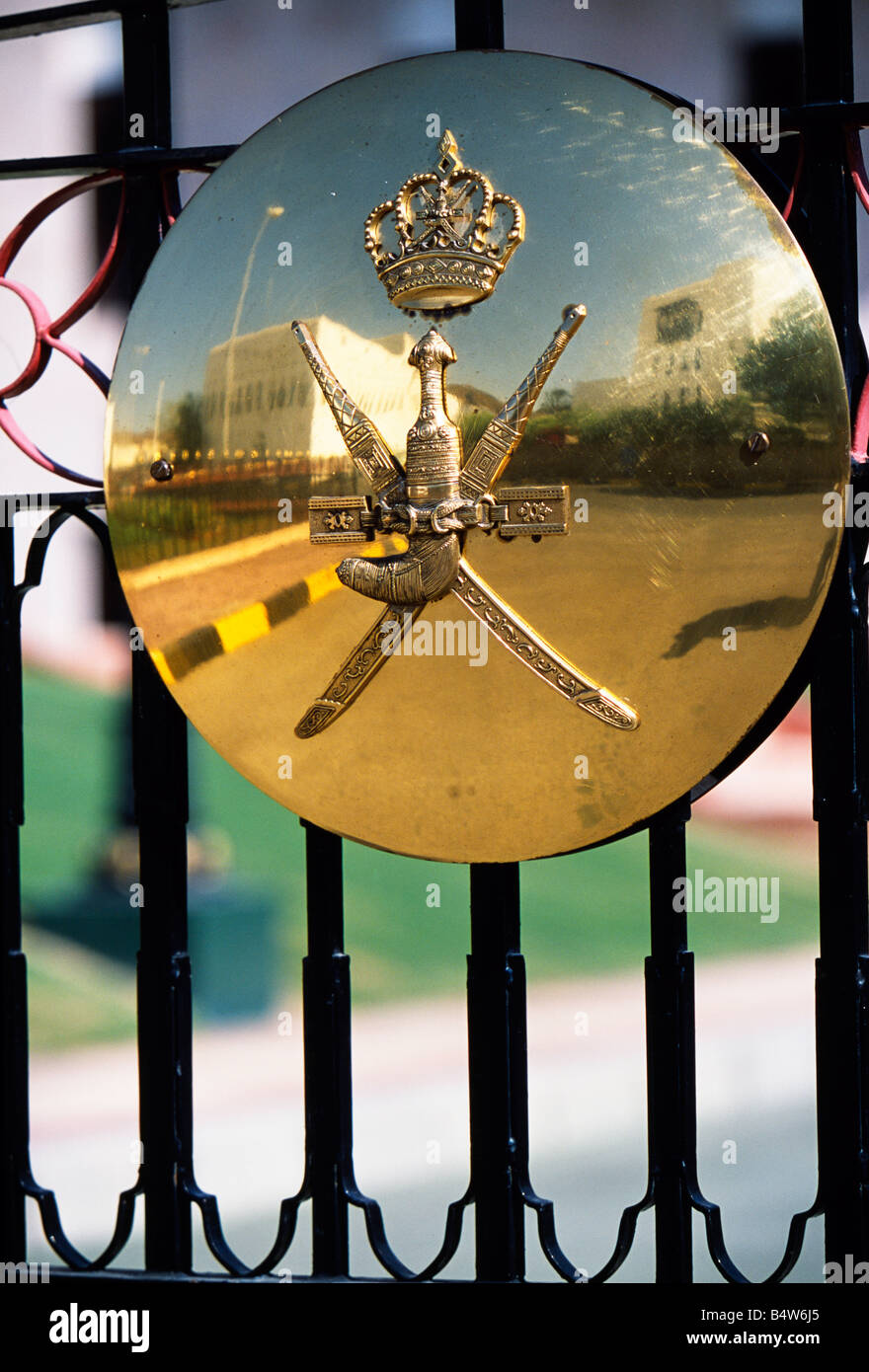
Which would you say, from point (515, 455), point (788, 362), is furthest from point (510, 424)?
point (788, 362)

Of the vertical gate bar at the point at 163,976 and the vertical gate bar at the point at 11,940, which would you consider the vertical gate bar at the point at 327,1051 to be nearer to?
the vertical gate bar at the point at 163,976

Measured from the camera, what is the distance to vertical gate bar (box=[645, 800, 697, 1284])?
1417 millimetres

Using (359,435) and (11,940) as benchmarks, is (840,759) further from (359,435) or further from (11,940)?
(11,940)

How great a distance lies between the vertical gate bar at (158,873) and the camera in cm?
154

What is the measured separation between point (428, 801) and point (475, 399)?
37cm

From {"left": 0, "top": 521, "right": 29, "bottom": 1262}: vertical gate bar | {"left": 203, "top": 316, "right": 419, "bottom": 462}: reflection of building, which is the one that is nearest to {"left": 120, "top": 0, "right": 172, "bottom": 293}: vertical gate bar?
{"left": 203, "top": 316, "right": 419, "bottom": 462}: reflection of building

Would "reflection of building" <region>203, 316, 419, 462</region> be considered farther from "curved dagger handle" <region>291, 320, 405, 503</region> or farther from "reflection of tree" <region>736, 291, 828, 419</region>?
"reflection of tree" <region>736, 291, 828, 419</region>

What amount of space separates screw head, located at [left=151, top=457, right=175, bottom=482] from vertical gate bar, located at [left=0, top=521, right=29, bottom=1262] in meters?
0.27

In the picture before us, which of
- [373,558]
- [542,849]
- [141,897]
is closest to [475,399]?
[373,558]

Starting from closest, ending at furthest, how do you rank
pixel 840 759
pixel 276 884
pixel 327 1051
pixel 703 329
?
pixel 703 329 → pixel 840 759 → pixel 327 1051 → pixel 276 884

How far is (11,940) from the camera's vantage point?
1.61m

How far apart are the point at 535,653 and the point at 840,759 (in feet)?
1.09
